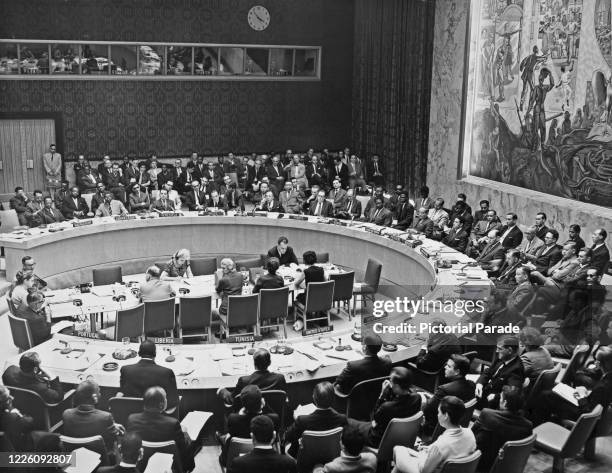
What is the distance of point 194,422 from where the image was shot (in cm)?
611

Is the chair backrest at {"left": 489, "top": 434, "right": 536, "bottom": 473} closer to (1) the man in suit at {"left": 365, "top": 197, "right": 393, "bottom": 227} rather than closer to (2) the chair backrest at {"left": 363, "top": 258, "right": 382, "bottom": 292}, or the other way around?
(2) the chair backrest at {"left": 363, "top": 258, "right": 382, "bottom": 292}

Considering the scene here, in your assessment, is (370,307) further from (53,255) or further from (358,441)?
(358,441)

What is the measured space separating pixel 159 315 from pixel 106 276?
1711mm

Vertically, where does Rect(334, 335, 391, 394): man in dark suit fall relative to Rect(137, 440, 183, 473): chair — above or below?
above

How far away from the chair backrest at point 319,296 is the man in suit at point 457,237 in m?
3.40

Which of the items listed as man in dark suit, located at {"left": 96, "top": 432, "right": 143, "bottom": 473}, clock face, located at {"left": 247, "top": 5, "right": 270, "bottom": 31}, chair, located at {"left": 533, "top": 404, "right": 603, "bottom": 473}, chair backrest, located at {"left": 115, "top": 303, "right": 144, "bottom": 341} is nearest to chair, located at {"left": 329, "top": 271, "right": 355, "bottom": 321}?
chair backrest, located at {"left": 115, "top": 303, "right": 144, "bottom": 341}

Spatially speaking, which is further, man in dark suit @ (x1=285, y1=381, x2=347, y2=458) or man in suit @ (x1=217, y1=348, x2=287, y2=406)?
man in suit @ (x1=217, y1=348, x2=287, y2=406)

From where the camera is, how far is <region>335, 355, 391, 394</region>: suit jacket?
20.9 feet

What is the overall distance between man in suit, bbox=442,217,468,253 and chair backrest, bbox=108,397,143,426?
301 inches

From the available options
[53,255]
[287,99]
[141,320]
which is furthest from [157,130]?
[141,320]

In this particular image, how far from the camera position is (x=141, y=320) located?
8.52 metres

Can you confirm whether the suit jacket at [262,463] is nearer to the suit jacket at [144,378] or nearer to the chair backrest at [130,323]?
the suit jacket at [144,378]

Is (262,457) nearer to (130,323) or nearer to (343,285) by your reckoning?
(130,323)

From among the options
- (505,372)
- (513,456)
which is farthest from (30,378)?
(505,372)
